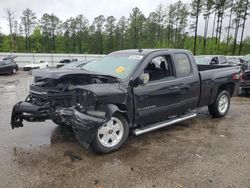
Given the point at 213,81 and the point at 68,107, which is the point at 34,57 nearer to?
the point at 213,81

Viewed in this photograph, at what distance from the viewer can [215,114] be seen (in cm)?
704

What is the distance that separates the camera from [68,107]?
4699 millimetres

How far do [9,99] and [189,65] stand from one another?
7517mm

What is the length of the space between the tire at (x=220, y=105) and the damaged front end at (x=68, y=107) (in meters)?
3.64

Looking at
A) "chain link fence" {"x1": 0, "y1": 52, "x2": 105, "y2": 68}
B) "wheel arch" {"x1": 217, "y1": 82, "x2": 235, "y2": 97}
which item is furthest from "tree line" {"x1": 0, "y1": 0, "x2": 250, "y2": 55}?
"wheel arch" {"x1": 217, "y1": 82, "x2": 235, "y2": 97}

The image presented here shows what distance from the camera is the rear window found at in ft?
18.5

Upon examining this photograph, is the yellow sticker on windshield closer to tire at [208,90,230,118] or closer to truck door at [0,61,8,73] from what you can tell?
tire at [208,90,230,118]

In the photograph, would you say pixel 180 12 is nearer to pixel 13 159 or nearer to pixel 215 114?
pixel 215 114

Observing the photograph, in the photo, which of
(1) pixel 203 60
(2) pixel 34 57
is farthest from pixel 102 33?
(1) pixel 203 60

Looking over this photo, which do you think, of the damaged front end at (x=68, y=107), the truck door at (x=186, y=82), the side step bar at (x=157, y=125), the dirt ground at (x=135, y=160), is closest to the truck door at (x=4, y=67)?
the dirt ground at (x=135, y=160)

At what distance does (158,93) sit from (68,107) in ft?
5.86

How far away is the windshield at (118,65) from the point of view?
4953 mm

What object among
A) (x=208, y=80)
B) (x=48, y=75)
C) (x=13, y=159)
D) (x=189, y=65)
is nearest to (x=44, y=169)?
(x=13, y=159)

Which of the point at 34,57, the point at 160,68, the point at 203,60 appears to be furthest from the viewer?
the point at 34,57
